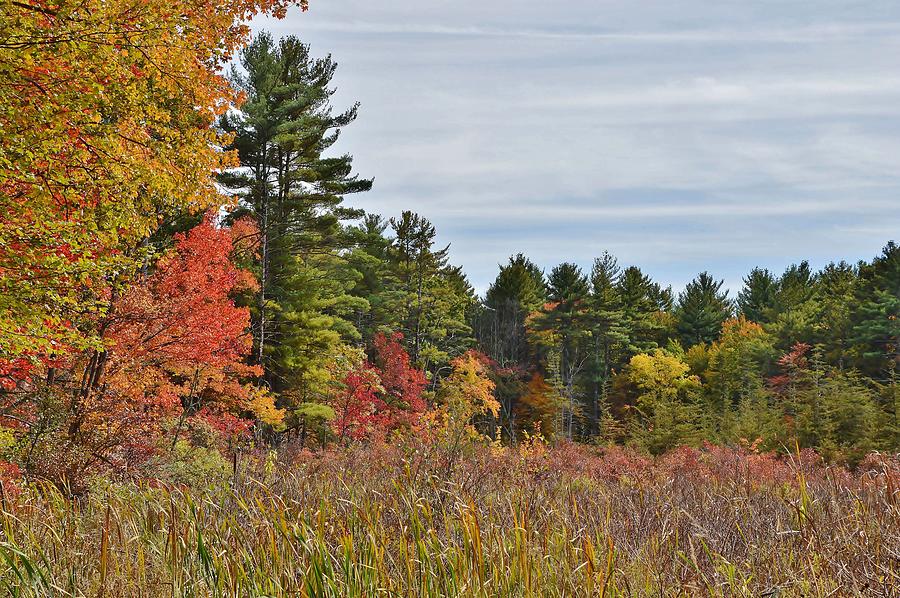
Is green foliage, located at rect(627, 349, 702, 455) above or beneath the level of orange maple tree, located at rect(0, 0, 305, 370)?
beneath

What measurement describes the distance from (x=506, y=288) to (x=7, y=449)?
149ft

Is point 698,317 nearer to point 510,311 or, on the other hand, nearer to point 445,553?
point 510,311

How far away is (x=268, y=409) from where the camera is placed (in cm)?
1981

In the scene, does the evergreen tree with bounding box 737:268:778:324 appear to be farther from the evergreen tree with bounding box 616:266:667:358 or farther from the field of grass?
the field of grass

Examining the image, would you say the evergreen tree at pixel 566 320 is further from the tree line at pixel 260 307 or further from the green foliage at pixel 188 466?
the green foliage at pixel 188 466

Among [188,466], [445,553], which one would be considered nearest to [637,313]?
[188,466]

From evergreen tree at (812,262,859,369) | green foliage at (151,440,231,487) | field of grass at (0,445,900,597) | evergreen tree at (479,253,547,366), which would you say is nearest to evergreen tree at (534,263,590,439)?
evergreen tree at (479,253,547,366)

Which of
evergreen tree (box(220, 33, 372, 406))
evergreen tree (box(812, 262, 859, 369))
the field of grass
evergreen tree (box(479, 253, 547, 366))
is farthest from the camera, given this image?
evergreen tree (box(479, 253, 547, 366))

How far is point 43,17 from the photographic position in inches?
258

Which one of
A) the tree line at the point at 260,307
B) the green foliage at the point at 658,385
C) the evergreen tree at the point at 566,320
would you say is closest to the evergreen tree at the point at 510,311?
the tree line at the point at 260,307

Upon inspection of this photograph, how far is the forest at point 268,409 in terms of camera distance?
11.1 feet

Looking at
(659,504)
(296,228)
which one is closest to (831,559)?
(659,504)

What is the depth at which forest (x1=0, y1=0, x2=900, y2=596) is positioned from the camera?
3373mm

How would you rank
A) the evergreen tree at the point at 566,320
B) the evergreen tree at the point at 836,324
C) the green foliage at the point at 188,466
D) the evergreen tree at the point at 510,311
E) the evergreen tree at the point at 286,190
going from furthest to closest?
the evergreen tree at the point at 510,311 < the evergreen tree at the point at 566,320 < the evergreen tree at the point at 836,324 < the evergreen tree at the point at 286,190 < the green foliage at the point at 188,466
